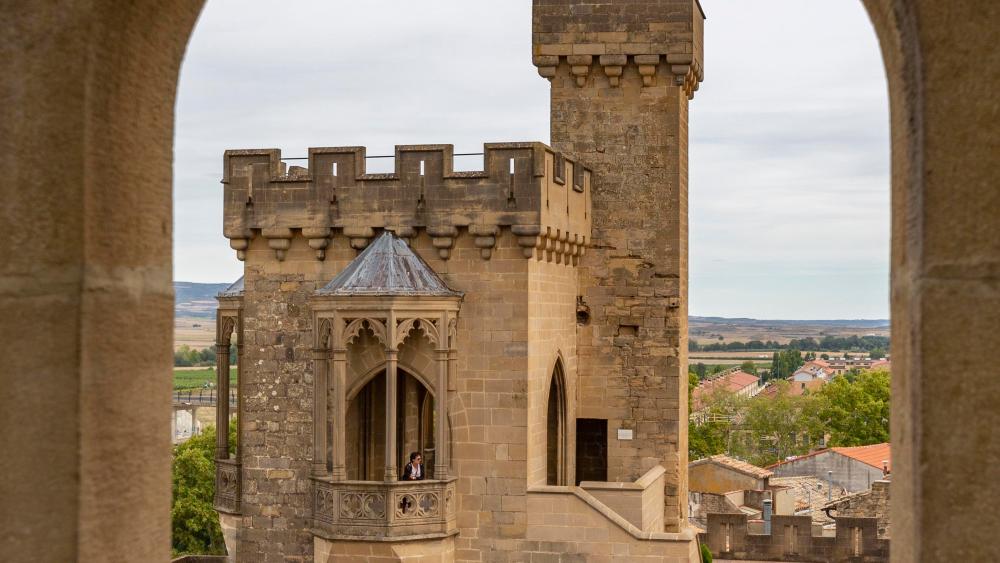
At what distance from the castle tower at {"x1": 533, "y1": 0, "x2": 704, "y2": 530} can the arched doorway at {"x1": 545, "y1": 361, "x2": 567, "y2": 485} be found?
697 millimetres

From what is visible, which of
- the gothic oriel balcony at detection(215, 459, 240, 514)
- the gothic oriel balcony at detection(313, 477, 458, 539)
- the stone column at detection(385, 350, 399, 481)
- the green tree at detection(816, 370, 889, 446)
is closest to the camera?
the stone column at detection(385, 350, 399, 481)

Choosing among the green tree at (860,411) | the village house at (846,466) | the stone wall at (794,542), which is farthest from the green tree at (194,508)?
the green tree at (860,411)

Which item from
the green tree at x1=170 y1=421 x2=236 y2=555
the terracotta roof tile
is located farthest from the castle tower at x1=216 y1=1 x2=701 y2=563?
the terracotta roof tile

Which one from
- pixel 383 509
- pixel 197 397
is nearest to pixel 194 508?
pixel 383 509

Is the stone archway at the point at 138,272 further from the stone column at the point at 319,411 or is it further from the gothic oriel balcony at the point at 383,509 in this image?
the stone column at the point at 319,411

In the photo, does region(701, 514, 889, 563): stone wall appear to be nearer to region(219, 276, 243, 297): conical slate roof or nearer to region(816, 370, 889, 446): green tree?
region(219, 276, 243, 297): conical slate roof

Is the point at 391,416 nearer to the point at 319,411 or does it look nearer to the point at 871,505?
the point at 319,411

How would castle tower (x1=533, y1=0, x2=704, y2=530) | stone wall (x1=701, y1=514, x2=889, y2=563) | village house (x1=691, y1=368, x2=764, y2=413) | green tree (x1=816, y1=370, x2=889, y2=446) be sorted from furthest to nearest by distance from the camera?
village house (x1=691, y1=368, x2=764, y2=413) < green tree (x1=816, y1=370, x2=889, y2=446) < stone wall (x1=701, y1=514, x2=889, y2=563) < castle tower (x1=533, y1=0, x2=704, y2=530)

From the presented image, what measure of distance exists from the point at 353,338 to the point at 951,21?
573 inches

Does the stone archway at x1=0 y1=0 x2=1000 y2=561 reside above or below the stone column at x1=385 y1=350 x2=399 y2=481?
above

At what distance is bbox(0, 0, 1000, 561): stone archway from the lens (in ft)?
10.5

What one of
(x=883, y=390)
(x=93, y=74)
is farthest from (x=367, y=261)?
(x=883, y=390)

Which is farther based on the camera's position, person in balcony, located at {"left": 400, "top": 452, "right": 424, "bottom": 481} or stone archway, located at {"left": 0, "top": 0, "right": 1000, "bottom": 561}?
person in balcony, located at {"left": 400, "top": 452, "right": 424, "bottom": 481}

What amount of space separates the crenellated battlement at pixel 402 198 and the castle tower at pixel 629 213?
91.7 inches
